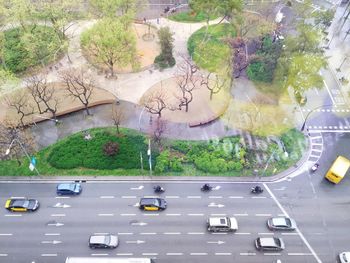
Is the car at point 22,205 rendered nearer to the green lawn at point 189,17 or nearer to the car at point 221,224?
the car at point 221,224

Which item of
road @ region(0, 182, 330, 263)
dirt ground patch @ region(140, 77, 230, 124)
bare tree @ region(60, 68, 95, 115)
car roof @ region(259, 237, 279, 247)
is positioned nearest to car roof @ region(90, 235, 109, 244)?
road @ region(0, 182, 330, 263)

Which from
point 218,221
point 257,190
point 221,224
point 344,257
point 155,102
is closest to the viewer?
A: point 344,257

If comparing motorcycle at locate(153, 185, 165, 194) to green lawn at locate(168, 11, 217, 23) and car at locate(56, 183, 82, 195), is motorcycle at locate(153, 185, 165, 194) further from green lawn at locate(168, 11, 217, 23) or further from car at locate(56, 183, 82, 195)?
green lawn at locate(168, 11, 217, 23)

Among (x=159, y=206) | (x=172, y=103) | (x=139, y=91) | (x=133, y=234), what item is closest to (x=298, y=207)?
(x=159, y=206)

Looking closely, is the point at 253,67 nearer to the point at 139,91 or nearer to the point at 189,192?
the point at 139,91

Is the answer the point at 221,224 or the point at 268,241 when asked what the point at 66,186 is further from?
the point at 268,241

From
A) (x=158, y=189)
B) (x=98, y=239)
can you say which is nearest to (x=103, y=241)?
(x=98, y=239)
